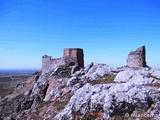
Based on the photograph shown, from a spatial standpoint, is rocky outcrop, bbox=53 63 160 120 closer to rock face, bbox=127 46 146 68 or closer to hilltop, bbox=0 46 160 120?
hilltop, bbox=0 46 160 120

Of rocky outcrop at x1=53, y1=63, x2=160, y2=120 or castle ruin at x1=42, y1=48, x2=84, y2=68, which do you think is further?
castle ruin at x1=42, y1=48, x2=84, y2=68

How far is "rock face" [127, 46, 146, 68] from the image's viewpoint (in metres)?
22.7

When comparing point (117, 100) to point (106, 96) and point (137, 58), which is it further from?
point (137, 58)

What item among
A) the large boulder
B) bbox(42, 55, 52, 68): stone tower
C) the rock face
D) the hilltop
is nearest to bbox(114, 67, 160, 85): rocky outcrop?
the hilltop

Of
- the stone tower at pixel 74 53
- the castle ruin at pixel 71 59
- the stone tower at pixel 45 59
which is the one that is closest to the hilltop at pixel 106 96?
the castle ruin at pixel 71 59

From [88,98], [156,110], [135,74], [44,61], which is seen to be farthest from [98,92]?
[44,61]

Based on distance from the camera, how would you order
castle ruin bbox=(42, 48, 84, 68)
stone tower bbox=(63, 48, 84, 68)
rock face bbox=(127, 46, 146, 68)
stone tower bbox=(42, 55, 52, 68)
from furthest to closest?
stone tower bbox=(42, 55, 52, 68) < stone tower bbox=(63, 48, 84, 68) < castle ruin bbox=(42, 48, 84, 68) < rock face bbox=(127, 46, 146, 68)

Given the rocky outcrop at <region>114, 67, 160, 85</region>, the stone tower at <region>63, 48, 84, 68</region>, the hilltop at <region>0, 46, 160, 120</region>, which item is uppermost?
the stone tower at <region>63, 48, 84, 68</region>

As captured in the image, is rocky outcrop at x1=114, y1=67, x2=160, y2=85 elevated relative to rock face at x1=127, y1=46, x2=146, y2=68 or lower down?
lower down

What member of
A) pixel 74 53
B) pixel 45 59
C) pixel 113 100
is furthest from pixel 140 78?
pixel 45 59

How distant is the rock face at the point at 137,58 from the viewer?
22.7 meters

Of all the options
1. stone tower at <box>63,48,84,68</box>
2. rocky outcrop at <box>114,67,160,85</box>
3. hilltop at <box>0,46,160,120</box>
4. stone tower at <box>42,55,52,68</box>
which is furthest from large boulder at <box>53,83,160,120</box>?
stone tower at <box>42,55,52,68</box>

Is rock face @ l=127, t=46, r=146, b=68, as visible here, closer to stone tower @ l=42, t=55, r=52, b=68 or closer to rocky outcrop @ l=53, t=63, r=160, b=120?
rocky outcrop @ l=53, t=63, r=160, b=120

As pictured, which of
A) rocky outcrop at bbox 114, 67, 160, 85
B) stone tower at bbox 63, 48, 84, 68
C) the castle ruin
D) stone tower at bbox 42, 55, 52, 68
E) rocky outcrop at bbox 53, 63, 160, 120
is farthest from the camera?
stone tower at bbox 42, 55, 52, 68
